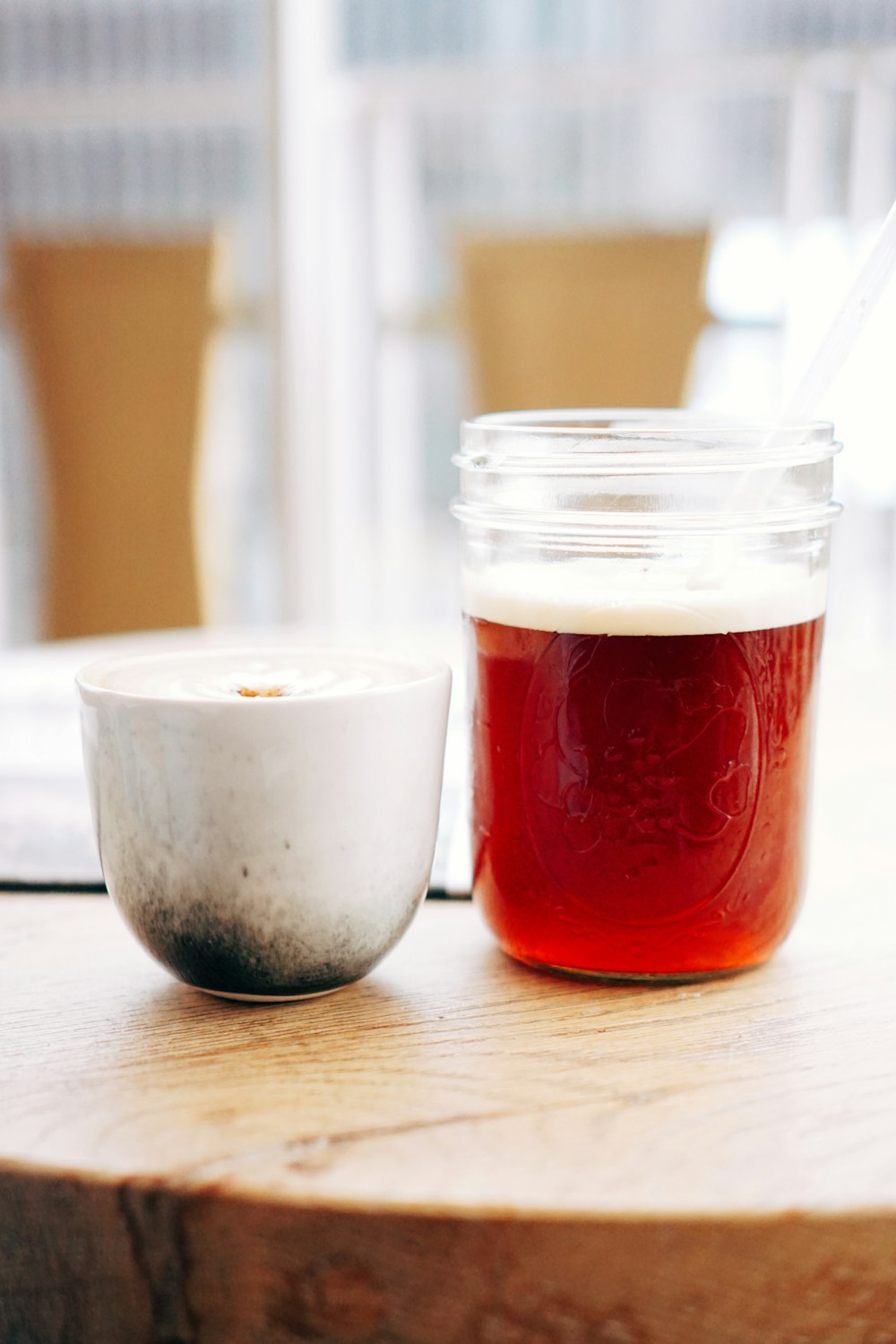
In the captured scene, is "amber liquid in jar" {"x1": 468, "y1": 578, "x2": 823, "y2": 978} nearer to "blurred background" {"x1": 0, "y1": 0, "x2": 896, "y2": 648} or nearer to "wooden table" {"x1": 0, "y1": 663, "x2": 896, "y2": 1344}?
"wooden table" {"x1": 0, "y1": 663, "x2": 896, "y2": 1344}

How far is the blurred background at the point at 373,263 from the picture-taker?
1.94 meters

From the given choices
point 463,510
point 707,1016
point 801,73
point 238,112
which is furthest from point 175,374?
point 707,1016

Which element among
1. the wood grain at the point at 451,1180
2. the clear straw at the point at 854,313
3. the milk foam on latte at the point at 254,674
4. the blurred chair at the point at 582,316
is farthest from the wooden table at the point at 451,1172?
the blurred chair at the point at 582,316

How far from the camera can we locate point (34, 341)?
203cm

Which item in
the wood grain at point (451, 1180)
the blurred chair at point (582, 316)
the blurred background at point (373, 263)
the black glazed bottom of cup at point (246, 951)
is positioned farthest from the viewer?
the blurred background at point (373, 263)

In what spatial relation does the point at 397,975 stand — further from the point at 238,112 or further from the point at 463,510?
the point at 238,112

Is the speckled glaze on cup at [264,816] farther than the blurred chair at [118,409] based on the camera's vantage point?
No

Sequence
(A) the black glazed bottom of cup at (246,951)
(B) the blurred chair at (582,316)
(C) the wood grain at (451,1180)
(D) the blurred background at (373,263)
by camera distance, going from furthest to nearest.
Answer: (D) the blurred background at (373,263) → (B) the blurred chair at (582,316) → (A) the black glazed bottom of cup at (246,951) → (C) the wood grain at (451,1180)

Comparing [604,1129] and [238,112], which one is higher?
[238,112]

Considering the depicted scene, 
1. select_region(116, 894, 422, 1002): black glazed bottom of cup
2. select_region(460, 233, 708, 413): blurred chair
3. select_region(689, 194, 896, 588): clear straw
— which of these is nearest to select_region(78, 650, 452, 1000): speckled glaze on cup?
select_region(116, 894, 422, 1002): black glazed bottom of cup

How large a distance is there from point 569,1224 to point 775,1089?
0.33 ft

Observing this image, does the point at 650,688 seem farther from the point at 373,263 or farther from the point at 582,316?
the point at 373,263

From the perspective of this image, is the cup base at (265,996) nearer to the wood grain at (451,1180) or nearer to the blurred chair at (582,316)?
the wood grain at (451,1180)

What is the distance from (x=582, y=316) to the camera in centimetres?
183
